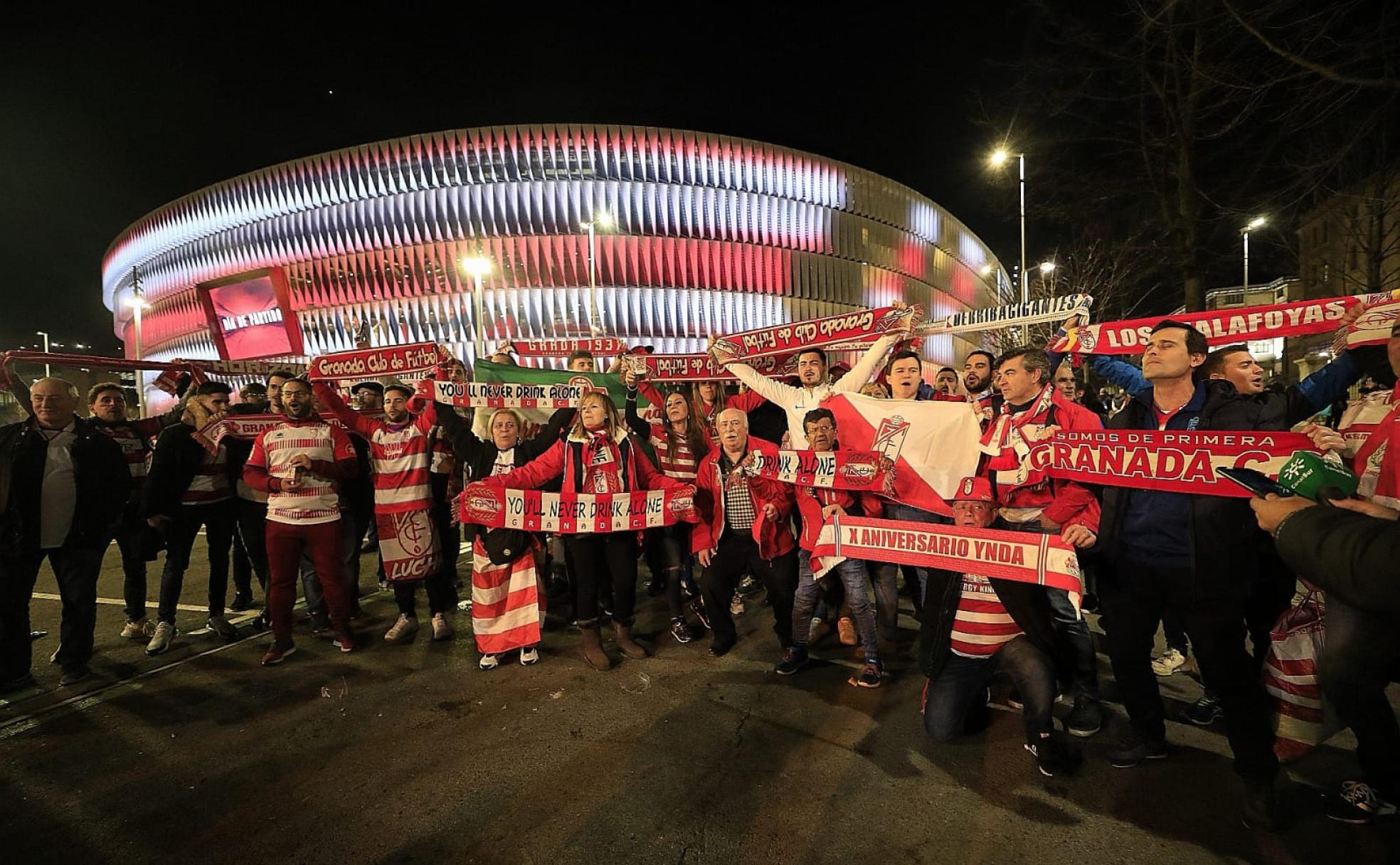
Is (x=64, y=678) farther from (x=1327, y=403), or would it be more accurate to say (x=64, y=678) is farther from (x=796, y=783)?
(x=1327, y=403)

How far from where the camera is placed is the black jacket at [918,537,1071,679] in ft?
10.6

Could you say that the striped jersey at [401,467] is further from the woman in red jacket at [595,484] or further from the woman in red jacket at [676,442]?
the woman in red jacket at [676,442]

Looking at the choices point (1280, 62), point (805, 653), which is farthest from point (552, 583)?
point (1280, 62)

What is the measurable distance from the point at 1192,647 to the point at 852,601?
6.41 feet

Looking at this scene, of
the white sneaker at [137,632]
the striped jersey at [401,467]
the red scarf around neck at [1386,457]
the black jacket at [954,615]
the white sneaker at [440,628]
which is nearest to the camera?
the red scarf around neck at [1386,457]

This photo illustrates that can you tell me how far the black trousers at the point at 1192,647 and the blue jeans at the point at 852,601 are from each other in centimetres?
151

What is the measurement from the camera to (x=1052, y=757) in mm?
3098

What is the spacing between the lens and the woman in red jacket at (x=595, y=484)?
188 inches

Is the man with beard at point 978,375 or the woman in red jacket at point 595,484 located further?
the man with beard at point 978,375

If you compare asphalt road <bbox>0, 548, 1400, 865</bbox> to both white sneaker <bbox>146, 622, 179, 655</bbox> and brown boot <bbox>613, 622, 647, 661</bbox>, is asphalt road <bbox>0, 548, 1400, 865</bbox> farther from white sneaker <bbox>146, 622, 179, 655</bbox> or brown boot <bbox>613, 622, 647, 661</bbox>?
white sneaker <bbox>146, 622, 179, 655</bbox>

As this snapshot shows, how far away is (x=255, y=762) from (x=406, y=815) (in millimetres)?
1293

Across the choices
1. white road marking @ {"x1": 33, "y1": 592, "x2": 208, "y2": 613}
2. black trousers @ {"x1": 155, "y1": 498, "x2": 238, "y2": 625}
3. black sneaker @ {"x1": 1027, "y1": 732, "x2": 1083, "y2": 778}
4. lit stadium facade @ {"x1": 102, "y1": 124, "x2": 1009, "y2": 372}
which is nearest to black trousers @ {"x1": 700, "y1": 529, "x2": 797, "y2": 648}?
black sneaker @ {"x1": 1027, "y1": 732, "x2": 1083, "y2": 778}

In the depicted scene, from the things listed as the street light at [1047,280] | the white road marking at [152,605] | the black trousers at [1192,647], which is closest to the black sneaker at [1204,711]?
the black trousers at [1192,647]

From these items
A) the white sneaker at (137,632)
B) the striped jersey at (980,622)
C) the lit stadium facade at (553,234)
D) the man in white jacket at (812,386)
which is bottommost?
the white sneaker at (137,632)
